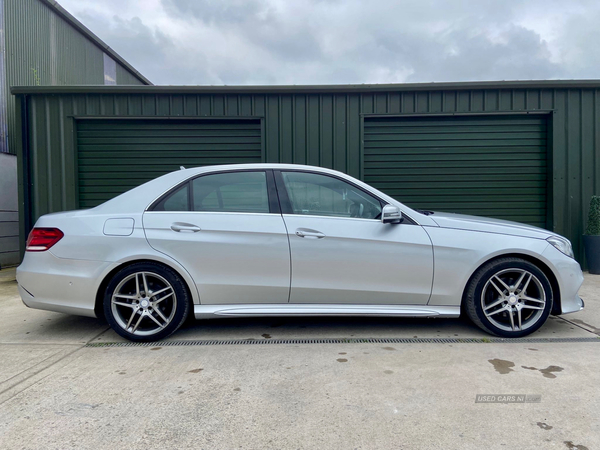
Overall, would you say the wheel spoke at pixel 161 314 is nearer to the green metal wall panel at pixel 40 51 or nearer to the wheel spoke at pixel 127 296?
the wheel spoke at pixel 127 296

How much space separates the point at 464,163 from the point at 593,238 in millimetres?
2273

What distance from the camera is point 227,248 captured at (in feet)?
10.8

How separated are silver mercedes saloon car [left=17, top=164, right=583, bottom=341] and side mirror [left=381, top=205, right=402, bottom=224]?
11mm

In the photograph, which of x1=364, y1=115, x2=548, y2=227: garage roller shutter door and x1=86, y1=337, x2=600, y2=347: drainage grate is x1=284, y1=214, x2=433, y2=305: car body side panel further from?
x1=364, y1=115, x2=548, y2=227: garage roller shutter door

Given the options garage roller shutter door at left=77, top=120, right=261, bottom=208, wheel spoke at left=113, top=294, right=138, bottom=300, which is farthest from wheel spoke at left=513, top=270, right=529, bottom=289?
garage roller shutter door at left=77, top=120, right=261, bottom=208

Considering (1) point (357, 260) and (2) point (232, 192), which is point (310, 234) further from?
(2) point (232, 192)

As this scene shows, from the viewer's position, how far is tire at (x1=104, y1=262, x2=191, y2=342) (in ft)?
10.8

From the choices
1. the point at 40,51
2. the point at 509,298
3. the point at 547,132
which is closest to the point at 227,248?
the point at 509,298

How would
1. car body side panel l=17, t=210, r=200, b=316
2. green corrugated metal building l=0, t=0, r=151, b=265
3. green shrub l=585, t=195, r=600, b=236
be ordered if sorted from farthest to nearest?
green corrugated metal building l=0, t=0, r=151, b=265 < green shrub l=585, t=195, r=600, b=236 < car body side panel l=17, t=210, r=200, b=316

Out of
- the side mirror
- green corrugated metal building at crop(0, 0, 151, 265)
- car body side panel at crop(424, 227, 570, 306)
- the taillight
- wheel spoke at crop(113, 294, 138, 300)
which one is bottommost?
wheel spoke at crop(113, 294, 138, 300)

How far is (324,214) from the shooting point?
3.45 metres

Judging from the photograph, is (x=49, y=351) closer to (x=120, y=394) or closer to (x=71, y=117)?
(x=120, y=394)

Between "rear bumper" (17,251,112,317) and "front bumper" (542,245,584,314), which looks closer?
"rear bumper" (17,251,112,317)

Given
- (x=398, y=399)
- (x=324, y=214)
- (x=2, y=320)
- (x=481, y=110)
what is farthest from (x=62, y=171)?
(x=481, y=110)
